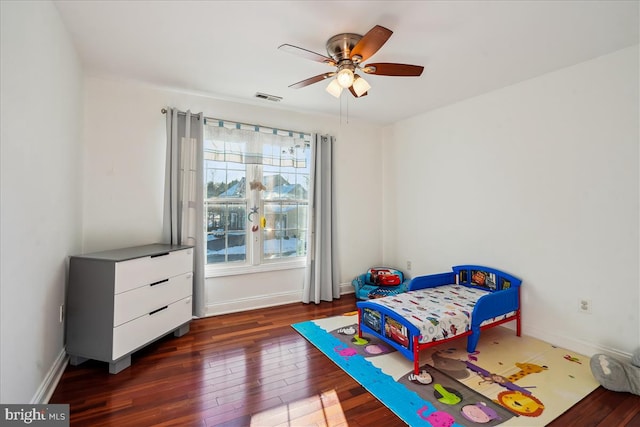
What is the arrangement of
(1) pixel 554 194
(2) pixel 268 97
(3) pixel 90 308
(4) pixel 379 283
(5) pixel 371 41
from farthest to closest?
(4) pixel 379 283 → (2) pixel 268 97 → (1) pixel 554 194 → (3) pixel 90 308 → (5) pixel 371 41

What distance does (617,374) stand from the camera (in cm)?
202

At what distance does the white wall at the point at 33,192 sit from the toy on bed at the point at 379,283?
3037 millimetres

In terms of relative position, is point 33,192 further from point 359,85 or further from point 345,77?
point 359,85

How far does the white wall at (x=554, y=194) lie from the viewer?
233 centimetres

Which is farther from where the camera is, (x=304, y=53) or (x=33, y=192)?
(x=304, y=53)

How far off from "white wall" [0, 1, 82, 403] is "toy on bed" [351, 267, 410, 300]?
304 centimetres

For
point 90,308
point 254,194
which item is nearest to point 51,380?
point 90,308

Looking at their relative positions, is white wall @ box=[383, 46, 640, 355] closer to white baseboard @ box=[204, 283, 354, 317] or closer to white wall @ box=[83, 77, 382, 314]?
white wall @ box=[83, 77, 382, 314]

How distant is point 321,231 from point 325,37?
2.37m

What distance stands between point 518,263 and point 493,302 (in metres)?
0.64

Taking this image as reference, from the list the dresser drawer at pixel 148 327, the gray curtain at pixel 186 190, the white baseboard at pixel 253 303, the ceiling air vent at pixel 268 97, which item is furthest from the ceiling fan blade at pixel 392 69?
the white baseboard at pixel 253 303

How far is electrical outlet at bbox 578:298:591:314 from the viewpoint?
98.7 inches

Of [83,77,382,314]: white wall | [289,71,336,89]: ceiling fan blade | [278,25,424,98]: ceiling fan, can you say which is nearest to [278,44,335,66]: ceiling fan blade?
[278,25,424,98]: ceiling fan

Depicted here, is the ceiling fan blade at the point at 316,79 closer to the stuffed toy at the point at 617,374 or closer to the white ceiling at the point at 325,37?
the white ceiling at the point at 325,37
